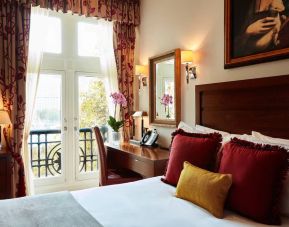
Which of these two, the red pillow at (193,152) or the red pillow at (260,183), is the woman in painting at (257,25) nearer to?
the red pillow at (193,152)

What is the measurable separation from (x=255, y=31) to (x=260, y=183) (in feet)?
4.27

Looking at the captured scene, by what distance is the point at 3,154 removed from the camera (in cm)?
288

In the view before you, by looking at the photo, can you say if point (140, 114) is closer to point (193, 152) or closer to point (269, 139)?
point (193, 152)

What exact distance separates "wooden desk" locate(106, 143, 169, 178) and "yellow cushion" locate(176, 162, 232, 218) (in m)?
0.82

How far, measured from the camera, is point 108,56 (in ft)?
12.9

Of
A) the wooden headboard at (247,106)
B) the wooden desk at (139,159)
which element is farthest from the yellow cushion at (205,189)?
the wooden desk at (139,159)

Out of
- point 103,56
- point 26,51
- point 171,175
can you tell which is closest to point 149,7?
point 103,56

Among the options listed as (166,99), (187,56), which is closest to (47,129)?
(166,99)

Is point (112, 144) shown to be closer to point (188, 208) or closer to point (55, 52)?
point (55, 52)

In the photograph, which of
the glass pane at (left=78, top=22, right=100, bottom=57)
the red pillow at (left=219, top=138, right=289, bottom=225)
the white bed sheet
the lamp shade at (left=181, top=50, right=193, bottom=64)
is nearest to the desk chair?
the white bed sheet

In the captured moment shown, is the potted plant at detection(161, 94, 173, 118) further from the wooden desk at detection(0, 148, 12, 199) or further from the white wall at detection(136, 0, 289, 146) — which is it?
the wooden desk at detection(0, 148, 12, 199)

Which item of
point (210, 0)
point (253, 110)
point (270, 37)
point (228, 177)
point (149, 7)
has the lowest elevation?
point (228, 177)

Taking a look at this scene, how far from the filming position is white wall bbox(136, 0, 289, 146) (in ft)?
8.18

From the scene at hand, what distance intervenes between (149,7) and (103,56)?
0.93 metres
